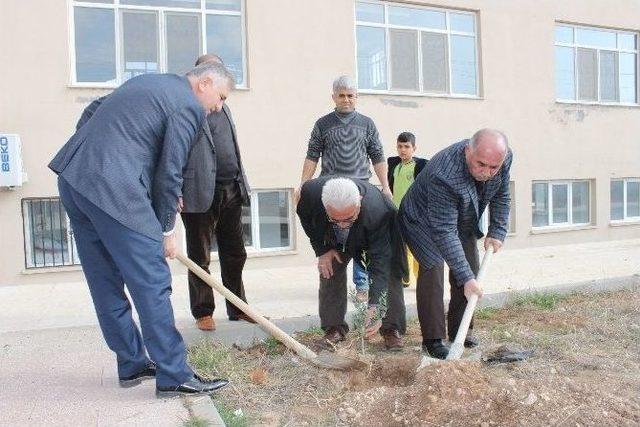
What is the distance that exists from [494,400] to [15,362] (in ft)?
10.1

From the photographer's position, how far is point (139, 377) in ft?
11.7

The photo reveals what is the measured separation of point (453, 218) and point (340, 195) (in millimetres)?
740

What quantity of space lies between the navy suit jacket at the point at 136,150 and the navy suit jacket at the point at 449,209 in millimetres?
1558

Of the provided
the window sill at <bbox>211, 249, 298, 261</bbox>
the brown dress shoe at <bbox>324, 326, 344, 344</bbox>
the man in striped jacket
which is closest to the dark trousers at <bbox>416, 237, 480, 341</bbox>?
the man in striped jacket

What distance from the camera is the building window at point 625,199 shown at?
1229 centimetres

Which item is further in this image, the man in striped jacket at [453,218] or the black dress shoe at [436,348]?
the black dress shoe at [436,348]

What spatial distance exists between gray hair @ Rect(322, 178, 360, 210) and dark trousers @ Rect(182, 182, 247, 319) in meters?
1.32

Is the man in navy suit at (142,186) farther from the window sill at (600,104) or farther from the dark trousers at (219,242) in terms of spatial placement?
the window sill at (600,104)

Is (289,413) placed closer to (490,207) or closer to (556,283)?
(490,207)

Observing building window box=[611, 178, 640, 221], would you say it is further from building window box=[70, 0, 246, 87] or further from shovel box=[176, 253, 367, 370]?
shovel box=[176, 253, 367, 370]

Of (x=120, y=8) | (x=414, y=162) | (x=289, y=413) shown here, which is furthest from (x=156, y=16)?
(x=289, y=413)

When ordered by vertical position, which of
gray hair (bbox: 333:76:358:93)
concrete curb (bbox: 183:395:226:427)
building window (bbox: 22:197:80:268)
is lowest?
concrete curb (bbox: 183:395:226:427)

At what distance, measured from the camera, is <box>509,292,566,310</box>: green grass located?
5668mm

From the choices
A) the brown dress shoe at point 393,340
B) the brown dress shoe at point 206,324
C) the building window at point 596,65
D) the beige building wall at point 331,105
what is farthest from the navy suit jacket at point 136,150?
the building window at point 596,65
